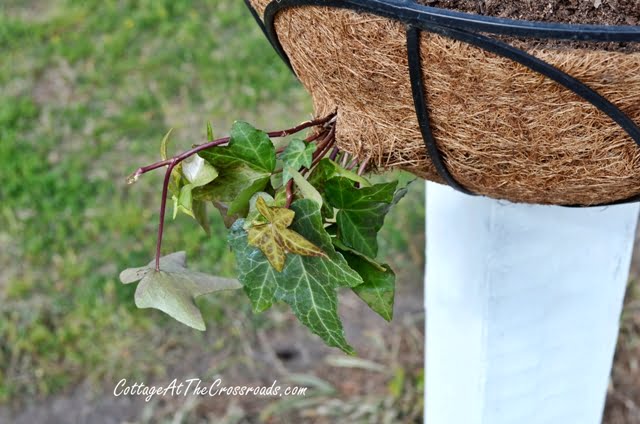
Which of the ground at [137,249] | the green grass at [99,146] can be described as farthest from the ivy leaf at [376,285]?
the green grass at [99,146]

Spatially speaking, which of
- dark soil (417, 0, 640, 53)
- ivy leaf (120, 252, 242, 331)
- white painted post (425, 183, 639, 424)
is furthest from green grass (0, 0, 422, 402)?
dark soil (417, 0, 640, 53)

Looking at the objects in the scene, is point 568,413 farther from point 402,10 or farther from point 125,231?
point 125,231

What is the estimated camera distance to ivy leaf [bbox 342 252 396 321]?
75 centimetres

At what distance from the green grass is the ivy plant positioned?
1.31 meters

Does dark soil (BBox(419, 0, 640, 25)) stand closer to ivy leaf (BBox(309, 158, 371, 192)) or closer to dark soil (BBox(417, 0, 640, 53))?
dark soil (BBox(417, 0, 640, 53))

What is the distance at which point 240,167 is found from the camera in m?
0.74

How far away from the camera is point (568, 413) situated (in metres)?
1.26

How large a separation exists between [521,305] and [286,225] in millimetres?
537

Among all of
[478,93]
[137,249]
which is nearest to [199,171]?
[478,93]

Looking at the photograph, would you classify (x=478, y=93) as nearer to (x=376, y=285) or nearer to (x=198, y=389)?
(x=376, y=285)

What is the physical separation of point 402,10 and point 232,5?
2624mm

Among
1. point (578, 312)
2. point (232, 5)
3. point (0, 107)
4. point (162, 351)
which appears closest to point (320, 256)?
point (578, 312)

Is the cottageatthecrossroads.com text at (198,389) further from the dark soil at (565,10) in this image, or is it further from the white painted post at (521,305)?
the dark soil at (565,10)

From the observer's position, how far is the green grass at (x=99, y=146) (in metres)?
2.02
